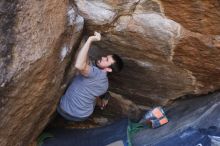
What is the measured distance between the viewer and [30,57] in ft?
10.5

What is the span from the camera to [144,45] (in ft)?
12.2

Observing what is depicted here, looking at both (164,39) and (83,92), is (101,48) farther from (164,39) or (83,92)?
(164,39)

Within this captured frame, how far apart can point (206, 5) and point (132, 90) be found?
4.17 feet

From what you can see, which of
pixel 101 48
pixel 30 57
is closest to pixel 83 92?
pixel 101 48

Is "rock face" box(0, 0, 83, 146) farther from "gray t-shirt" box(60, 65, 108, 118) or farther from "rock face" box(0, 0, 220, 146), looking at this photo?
"gray t-shirt" box(60, 65, 108, 118)

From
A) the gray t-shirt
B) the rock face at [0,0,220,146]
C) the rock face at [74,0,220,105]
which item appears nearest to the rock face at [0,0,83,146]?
the rock face at [0,0,220,146]

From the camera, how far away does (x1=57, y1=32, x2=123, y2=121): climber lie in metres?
3.84

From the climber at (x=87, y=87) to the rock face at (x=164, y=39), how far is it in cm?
13

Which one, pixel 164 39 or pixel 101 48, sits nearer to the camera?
pixel 164 39

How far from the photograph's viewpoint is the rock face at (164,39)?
3457mm

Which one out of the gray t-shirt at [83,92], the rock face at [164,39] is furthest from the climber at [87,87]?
the rock face at [164,39]

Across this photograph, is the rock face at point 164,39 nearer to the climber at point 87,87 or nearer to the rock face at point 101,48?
the rock face at point 101,48

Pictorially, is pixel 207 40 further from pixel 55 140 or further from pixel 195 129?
pixel 55 140

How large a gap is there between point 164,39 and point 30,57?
3.58 feet
